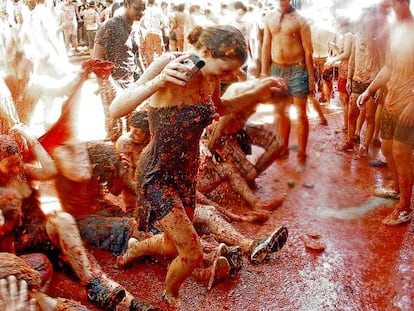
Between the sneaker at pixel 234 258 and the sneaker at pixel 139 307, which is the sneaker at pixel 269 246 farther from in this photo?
the sneaker at pixel 139 307

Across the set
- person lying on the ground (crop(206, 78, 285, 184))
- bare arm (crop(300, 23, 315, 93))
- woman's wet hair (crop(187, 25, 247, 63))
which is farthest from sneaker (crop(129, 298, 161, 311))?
bare arm (crop(300, 23, 315, 93))

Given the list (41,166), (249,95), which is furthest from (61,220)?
(249,95)

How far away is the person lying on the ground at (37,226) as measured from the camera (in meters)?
3.42

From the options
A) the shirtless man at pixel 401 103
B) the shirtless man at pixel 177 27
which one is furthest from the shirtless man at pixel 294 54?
the shirtless man at pixel 177 27

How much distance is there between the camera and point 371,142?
738cm

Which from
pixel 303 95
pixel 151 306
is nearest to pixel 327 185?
pixel 303 95

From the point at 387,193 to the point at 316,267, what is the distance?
6.22 feet

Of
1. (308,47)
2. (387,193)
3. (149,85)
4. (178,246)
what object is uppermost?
(149,85)

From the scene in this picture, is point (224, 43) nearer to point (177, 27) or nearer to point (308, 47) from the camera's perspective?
point (308, 47)

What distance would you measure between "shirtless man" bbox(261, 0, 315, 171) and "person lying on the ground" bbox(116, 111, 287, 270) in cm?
216

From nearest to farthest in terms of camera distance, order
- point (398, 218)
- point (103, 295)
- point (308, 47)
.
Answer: point (103, 295) → point (398, 218) → point (308, 47)

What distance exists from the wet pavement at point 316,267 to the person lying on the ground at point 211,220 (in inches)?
6.4

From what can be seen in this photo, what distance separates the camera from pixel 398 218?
488 cm

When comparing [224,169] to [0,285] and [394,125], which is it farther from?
[0,285]
